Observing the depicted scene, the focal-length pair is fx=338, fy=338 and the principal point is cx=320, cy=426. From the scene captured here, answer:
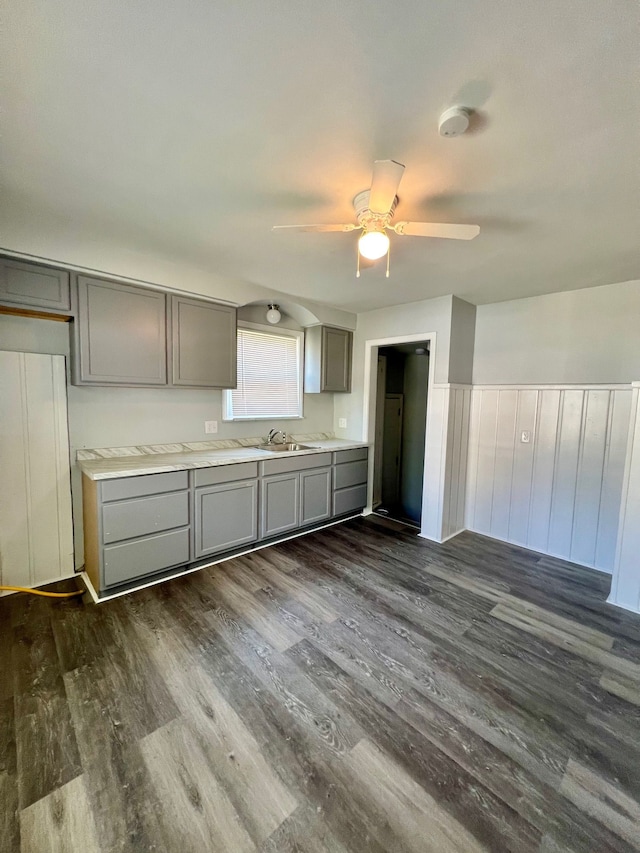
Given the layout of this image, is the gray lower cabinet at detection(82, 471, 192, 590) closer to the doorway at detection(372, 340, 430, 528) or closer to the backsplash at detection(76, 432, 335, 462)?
the backsplash at detection(76, 432, 335, 462)

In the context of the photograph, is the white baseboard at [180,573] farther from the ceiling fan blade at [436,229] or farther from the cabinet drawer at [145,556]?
the ceiling fan blade at [436,229]

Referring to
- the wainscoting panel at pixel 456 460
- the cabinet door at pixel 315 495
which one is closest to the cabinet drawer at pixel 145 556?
the cabinet door at pixel 315 495

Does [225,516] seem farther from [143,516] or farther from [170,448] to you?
[170,448]

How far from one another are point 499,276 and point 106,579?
12.7 feet

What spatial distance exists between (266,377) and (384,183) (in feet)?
8.80

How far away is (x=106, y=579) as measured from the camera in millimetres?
2410

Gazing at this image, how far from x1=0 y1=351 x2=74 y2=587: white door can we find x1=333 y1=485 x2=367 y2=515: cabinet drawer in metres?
2.53

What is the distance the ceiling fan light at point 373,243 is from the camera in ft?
5.38

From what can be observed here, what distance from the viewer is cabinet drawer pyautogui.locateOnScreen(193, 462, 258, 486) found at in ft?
9.20

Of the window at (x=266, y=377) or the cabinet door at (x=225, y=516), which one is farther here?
the window at (x=266, y=377)

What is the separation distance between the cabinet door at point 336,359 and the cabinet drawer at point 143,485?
200cm

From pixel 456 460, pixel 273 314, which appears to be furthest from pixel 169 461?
pixel 456 460

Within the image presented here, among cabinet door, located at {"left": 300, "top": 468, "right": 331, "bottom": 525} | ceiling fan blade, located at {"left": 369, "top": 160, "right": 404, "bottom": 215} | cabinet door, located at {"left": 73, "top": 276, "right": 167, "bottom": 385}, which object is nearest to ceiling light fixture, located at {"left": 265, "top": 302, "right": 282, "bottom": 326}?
cabinet door, located at {"left": 73, "top": 276, "right": 167, "bottom": 385}

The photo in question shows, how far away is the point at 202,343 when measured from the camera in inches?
121
